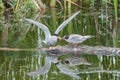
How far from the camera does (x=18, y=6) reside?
42.7ft

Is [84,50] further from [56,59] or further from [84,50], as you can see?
[56,59]

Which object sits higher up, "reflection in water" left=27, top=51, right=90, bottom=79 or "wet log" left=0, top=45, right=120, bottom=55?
"wet log" left=0, top=45, right=120, bottom=55

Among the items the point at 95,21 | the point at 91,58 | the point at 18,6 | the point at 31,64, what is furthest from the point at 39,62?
the point at 18,6

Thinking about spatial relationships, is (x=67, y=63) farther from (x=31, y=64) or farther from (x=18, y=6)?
(x=18, y=6)

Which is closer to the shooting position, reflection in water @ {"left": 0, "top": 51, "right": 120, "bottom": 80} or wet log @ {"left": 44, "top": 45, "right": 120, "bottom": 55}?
reflection in water @ {"left": 0, "top": 51, "right": 120, "bottom": 80}

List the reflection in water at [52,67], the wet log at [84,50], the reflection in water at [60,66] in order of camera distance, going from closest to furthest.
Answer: the reflection in water at [52,67] → the reflection in water at [60,66] → the wet log at [84,50]

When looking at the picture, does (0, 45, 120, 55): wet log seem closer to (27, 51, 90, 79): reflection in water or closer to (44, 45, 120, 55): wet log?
(44, 45, 120, 55): wet log

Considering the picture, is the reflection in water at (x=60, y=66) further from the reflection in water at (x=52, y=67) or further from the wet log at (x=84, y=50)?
the wet log at (x=84, y=50)

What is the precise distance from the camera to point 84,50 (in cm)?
802

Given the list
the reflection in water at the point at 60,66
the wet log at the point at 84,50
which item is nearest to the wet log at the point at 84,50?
the wet log at the point at 84,50

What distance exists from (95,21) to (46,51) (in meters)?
4.15

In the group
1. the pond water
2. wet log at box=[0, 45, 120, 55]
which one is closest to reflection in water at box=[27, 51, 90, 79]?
the pond water

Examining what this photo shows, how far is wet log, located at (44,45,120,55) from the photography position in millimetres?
7914

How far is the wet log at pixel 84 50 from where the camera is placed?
7.91 m
